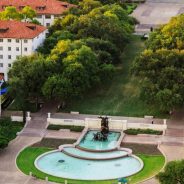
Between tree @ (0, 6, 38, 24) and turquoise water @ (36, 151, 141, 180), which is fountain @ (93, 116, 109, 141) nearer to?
A: turquoise water @ (36, 151, 141, 180)

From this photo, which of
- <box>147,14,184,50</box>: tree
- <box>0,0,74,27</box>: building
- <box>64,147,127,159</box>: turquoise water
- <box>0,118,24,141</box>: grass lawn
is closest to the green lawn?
<box>147,14,184,50</box>: tree

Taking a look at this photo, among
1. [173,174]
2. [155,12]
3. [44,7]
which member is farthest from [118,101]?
[155,12]

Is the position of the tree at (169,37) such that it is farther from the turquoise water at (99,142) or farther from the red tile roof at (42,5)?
the red tile roof at (42,5)

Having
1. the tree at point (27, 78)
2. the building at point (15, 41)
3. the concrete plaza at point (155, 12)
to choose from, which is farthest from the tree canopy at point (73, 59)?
the concrete plaza at point (155, 12)

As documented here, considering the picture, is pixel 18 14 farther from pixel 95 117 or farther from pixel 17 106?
pixel 95 117

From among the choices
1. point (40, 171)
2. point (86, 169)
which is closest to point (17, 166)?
point (40, 171)
